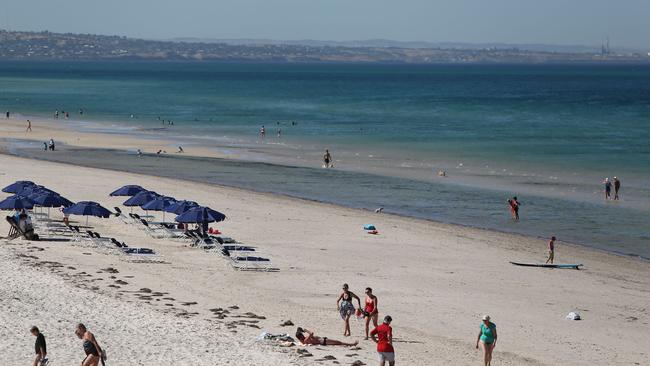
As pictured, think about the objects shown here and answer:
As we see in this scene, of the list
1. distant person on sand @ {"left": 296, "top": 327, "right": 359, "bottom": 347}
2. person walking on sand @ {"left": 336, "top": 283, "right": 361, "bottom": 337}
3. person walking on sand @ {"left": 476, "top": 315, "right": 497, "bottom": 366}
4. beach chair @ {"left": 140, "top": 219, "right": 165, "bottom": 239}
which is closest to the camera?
person walking on sand @ {"left": 476, "top": 315, "right": 497, "bottom": 366}

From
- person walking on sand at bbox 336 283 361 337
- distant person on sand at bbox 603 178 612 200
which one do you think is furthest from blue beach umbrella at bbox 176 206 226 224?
distant person on sand at bbox 603 178 612 200

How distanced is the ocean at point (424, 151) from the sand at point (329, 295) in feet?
19.0

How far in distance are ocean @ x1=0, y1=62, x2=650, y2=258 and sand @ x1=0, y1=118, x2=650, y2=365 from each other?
5805 mm

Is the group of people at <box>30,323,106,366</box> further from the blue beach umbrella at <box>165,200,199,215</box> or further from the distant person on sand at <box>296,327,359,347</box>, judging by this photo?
the blue beach umbrella at <box>165,200,199,215</box>

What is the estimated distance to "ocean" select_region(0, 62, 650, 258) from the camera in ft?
135

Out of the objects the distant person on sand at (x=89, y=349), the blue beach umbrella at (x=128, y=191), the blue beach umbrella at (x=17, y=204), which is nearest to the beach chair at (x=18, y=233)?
the blue beach umbrella at (x=17, y=204)

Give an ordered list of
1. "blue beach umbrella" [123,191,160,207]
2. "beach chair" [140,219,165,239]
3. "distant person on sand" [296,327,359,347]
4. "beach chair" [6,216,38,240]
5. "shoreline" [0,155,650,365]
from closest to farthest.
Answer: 1. "distant person on sand" [296,327,359,347]
2. "shoreline" [0,155,650,365]
3. "beach chair" [6,216,38,240]
4. "beach chair" [140,219,165,239]
5. "blue beach umbrella" [123,191,160,207]

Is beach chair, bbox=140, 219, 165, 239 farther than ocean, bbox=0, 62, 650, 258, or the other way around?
ocean, bbox=0, 62, 650, 258

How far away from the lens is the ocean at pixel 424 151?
41.2 metres

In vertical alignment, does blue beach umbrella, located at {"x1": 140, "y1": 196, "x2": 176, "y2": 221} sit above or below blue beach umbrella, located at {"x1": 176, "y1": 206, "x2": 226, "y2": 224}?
below

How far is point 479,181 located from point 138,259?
2568cm

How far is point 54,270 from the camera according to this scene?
83.9ft

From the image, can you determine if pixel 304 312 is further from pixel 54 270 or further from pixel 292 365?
pixel 54 270

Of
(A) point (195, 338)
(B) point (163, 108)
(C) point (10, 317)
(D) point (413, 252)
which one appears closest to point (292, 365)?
(A) point (195, 338)
